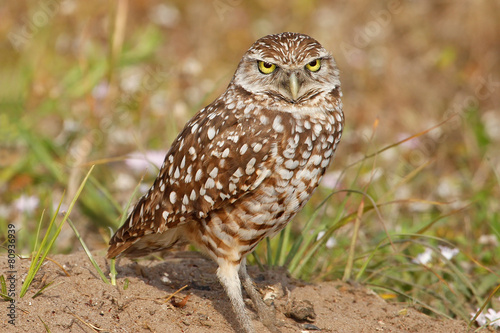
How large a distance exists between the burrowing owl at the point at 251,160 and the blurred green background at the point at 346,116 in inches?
23.4

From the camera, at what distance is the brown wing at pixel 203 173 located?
3654mm

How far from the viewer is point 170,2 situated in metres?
10.1

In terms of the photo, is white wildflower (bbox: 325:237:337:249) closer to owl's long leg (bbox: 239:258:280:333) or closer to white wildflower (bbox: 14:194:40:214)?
owl's long leg (bbox: 239:258:280:333)

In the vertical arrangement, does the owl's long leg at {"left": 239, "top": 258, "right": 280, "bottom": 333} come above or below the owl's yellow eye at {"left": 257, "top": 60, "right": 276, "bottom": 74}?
below

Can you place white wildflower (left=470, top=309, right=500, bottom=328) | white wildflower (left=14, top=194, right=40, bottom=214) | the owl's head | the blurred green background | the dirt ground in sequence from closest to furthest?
the dirt ground < the owl's head < white wildflower (left=470, top=309, right=500, bottom=328) < the blurred green background < white wildflower (left=14, top=194, right=40, bottom=214)

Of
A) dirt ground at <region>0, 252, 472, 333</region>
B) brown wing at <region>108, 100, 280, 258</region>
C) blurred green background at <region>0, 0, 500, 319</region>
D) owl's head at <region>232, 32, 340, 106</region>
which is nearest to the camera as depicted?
dirt ground at <region>0, 252, 472, 333</region>

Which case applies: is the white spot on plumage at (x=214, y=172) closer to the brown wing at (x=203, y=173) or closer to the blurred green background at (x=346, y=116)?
the brown wing at (x=203, y=173)

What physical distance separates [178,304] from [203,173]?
2.63 feet

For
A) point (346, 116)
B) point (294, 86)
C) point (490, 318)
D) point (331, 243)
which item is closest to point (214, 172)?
point (294, 86)

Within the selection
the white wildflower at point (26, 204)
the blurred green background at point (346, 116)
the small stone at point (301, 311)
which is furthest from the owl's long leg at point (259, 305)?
A: the white wildflower at point (26, 204)

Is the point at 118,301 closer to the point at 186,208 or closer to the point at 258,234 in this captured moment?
the point at 186,208

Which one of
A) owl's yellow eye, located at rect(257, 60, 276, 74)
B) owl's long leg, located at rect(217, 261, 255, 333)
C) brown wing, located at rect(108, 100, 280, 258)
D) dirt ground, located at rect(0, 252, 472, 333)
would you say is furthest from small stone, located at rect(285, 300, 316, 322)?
owl's yellow eye, located at rect(257, 60, 276, 74)

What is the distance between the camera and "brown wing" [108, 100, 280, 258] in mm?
3654

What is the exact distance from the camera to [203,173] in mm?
3768
